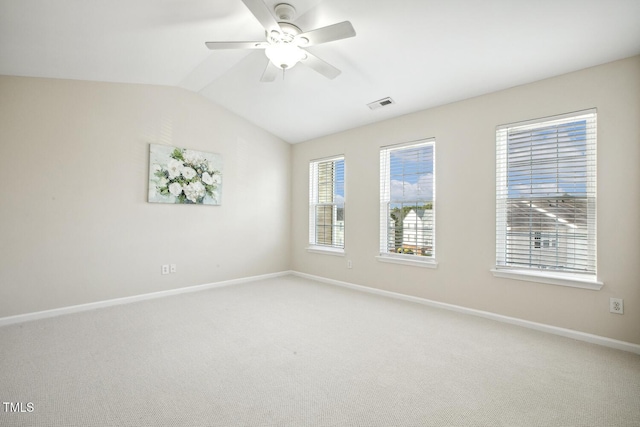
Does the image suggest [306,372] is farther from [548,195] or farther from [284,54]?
[548,195]

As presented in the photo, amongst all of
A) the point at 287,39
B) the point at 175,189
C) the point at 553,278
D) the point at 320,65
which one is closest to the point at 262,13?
the point at 287,39

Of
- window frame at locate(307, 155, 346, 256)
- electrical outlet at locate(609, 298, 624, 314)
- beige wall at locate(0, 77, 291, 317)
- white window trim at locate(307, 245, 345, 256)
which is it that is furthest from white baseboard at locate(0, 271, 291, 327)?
electrical outlet at locate(609, 298, 624, 314)

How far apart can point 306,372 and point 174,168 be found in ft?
11.0

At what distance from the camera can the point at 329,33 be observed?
2.17 m

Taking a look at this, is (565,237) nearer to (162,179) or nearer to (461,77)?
(461,77)

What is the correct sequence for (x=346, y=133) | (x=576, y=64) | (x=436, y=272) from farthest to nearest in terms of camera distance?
(x=346, y=133), (x=436, y=272), (x=576, y=64)

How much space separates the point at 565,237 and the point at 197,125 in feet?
15.5

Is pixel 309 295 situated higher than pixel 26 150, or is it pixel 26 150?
pixel 26 150

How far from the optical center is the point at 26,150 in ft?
10.6

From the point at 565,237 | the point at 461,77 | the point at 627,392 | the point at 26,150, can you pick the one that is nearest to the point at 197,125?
the point at 26,150

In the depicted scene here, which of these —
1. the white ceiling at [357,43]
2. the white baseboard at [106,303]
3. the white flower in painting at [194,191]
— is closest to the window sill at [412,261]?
the white ceiling at [357,43]

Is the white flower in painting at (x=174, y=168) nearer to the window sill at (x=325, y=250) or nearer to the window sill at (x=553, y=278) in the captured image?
the window sill at (x=325, y=250)

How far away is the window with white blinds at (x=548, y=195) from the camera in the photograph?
276 cm

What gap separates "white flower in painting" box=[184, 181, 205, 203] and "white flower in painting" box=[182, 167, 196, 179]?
0.11 meters
